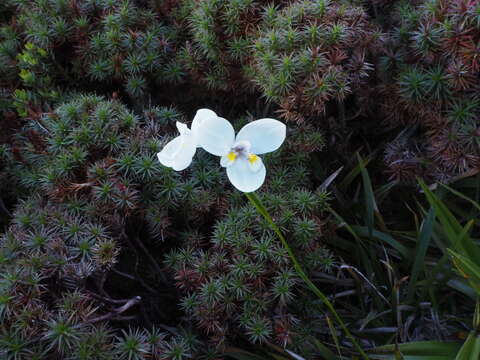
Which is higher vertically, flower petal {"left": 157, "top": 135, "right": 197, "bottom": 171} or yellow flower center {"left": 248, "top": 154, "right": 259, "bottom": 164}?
flower petal {"left": 157, "top": 135, "right": 197, "bottom": 171}

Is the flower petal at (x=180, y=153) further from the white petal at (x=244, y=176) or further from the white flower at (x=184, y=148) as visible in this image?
the white petal at (x=244, y=176)

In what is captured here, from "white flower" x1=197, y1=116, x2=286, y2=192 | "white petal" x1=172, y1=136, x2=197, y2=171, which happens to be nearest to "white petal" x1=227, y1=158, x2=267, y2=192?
"white flower" x1=197, y1=116, x2=286, y2=192

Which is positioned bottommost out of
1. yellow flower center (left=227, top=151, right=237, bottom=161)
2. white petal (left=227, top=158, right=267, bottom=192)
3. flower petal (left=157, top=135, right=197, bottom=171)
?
white petal (left=227, top=158, right=267, bottom=192)

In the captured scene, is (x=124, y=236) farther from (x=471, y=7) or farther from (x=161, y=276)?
(x=471, y=7)

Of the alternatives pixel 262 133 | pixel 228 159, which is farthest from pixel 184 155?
pixel 262 133

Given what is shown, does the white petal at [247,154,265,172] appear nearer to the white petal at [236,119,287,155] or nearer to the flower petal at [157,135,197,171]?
the white petal at [236,119,287,155]

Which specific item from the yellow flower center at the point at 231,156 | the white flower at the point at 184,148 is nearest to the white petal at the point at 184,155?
the white flower at the point at 184,148

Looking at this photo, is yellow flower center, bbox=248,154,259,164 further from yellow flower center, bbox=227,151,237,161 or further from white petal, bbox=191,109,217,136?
white petal, bbox=191,109,217,136

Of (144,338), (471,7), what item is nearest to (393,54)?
(471,7)

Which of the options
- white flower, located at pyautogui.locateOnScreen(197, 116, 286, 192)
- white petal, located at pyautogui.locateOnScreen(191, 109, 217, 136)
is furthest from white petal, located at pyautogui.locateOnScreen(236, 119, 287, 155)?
white petal, located at pyautogui.locateOnScreen(191, 109, 217, 136)
